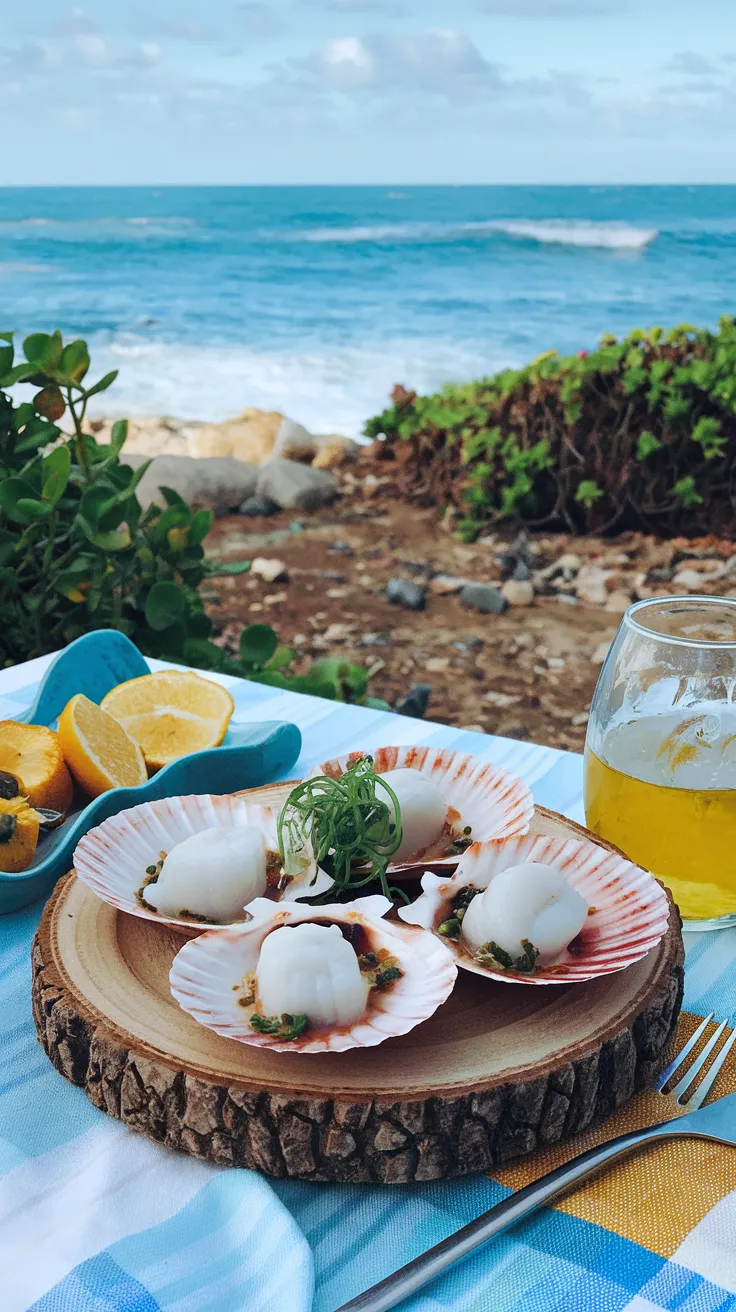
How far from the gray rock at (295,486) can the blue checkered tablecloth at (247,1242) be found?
5211mm

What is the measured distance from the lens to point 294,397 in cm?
1288

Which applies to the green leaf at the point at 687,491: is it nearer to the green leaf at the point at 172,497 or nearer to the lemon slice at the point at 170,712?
the green leaf at the point at 172,497

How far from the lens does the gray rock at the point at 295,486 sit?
5.83 m

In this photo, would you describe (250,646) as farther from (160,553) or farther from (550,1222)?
(550,1222)

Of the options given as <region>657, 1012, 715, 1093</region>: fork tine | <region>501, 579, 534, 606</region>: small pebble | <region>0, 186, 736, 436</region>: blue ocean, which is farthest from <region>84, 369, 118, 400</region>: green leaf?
<region>0, 186, 736, 436</region>: blue ocean

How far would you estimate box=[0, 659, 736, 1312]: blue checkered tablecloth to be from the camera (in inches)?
23.6

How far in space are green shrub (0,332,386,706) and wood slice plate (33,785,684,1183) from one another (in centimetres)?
97

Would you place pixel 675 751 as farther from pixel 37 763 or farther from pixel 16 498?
pixel 16 498

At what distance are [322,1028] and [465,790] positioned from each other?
1.09 feet

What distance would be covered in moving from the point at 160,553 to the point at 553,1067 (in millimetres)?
1417

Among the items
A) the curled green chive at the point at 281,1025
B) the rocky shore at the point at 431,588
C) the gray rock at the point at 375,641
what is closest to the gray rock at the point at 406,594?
the rocky shore at the point at 431,588

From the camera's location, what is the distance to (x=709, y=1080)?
2.43 ft

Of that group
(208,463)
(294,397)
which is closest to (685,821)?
(208,463)

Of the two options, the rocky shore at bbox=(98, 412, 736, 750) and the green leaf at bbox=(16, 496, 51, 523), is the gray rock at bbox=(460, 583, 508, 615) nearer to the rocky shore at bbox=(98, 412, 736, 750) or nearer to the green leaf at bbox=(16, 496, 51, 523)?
the rocky shore at bbox=(98, 412, 736, 750)
